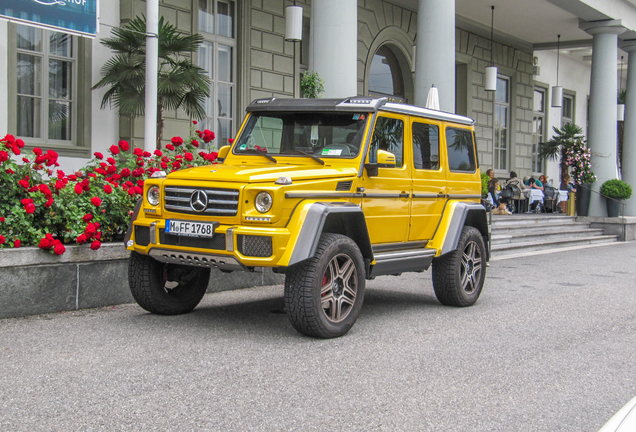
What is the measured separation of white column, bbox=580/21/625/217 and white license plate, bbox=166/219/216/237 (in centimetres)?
1673

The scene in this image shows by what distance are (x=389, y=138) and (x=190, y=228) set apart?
2.12m

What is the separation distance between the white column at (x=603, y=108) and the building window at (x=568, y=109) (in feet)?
35.8

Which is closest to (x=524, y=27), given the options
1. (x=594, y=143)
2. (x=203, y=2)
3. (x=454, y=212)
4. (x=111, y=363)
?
(x=594, y=143)

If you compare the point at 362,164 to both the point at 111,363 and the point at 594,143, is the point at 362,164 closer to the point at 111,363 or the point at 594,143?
the point at 111,363

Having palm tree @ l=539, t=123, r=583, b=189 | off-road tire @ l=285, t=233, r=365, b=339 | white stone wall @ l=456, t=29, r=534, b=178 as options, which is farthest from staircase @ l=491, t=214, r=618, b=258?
off-road tire @ l=285, t=233, r=365, b=339

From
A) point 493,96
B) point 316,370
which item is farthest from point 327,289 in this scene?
point 493,96

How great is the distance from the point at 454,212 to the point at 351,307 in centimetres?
201

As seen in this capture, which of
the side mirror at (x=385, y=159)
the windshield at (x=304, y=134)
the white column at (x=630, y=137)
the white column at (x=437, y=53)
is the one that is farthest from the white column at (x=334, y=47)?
the white column at (x=630, y=137)

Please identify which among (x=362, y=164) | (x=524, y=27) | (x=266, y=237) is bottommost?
(x=266, y=237)

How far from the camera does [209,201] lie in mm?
5551

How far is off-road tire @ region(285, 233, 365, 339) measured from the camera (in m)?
5.32

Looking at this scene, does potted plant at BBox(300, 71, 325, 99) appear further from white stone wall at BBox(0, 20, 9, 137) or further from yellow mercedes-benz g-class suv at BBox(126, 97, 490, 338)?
white stone wall at BBox(0, 20, 9, 137)

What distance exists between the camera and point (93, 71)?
1215 centimetres

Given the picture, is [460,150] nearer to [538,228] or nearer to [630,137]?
[538,228]
